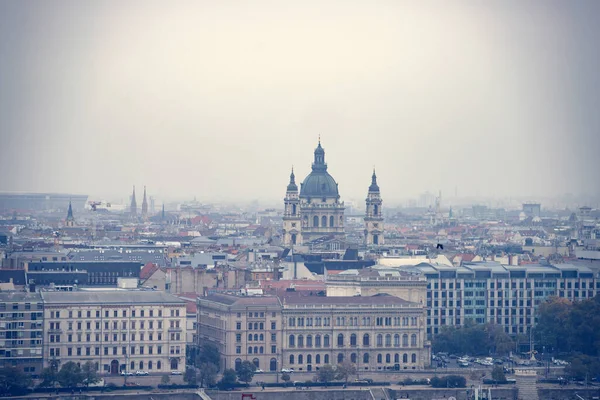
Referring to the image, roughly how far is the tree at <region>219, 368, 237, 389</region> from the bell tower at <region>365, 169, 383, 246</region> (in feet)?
178

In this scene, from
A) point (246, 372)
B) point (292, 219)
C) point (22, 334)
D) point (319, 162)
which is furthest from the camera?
point (319, 162)

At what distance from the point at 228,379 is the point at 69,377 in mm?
5564

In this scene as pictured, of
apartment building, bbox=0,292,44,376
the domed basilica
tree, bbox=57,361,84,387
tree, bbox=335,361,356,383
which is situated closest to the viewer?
tree, bbox=57,361,84,387

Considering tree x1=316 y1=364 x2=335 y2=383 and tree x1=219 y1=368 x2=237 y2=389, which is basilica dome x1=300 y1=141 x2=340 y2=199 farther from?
tree x1=219 y1=368 x2=237 y2=389

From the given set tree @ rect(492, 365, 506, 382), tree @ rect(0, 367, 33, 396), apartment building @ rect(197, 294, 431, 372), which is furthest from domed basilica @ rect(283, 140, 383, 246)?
tree @ rect(0, 367, 33, 396)

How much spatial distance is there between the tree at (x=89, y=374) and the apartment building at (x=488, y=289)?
52.2ft

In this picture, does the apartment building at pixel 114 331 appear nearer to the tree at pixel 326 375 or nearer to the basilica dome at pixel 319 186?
the tree at pixel 326 375

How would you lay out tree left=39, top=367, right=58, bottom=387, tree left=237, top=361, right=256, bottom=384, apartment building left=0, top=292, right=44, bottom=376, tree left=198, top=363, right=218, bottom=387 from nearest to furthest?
tree left=39, top=367, right=58, bottom=387 < tree left=198, top=363, right=218, bottom=387 < apartment building left=0, top=292, right=44, bottom=376 < tree left=237, top=361, right=256, bottom=384

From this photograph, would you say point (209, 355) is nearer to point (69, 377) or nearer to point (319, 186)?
point (69, 377)

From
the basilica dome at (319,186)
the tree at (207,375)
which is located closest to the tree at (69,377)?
the tree at (207,375)

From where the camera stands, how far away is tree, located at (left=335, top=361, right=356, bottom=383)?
7119 cm

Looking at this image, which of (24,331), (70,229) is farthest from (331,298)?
(70,229)

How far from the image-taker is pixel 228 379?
69.2m

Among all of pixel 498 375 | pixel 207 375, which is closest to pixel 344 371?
pixel 207 375
